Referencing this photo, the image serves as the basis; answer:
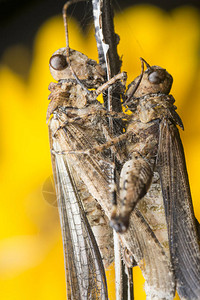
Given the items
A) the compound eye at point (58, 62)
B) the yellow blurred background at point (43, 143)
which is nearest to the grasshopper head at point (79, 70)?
the compound eye at point (58, 62)

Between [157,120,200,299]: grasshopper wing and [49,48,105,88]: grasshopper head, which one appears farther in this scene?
[49,48,105,88]: grasshopper head

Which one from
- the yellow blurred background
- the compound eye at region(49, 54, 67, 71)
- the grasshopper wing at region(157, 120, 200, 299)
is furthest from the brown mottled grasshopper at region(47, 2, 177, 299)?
the yellow blurred background

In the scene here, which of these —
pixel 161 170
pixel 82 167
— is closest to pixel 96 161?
pixel 82 167

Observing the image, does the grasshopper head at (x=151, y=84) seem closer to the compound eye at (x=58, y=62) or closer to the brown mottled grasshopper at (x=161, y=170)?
the brown mottled grasshopper at (x=161, y=170)

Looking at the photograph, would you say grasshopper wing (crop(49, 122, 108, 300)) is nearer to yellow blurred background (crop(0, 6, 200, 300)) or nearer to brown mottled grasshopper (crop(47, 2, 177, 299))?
brown mottled grasshopper (crop(47, 2, 177, 299))

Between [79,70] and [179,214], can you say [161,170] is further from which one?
[79,70]

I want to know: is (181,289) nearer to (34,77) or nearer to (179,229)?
(179,229)
